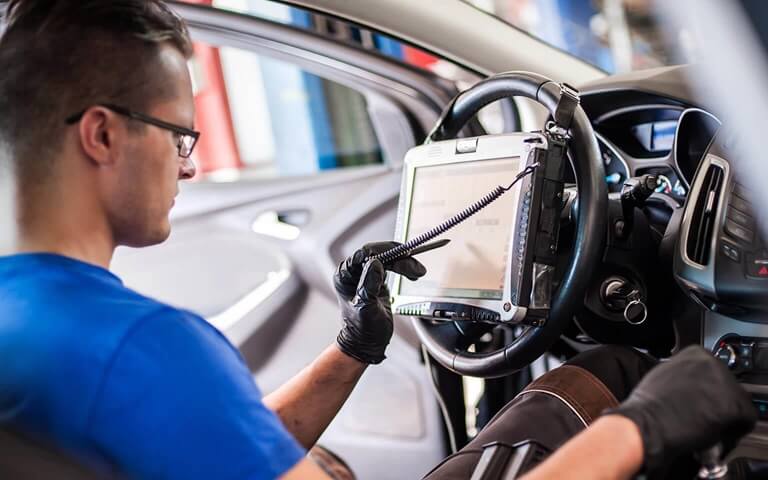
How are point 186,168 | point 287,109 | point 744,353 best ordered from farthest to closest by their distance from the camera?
point 287,109 < point 744,353 < point 186,168

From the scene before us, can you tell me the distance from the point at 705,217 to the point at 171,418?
871 mm

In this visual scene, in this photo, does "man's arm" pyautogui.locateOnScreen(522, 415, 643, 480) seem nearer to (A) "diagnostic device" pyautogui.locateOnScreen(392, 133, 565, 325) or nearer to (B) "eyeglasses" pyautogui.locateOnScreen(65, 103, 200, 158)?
(A) "diagnostic device" pyautogui.locateOnScreen(392, 133, 565, 325)

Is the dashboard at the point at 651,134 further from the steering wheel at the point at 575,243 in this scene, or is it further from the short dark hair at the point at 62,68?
the short dark hair at the point at 62,68

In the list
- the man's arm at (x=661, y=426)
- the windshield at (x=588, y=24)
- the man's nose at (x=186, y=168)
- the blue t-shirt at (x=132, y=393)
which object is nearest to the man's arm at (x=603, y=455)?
the man's arm at (x=661, y=426)

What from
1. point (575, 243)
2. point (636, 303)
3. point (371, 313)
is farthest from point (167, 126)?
point (636, 303)

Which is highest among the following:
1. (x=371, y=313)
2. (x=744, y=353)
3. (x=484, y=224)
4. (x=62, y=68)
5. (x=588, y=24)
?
(x=588, y=24)

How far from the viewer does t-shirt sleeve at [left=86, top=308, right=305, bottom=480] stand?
0.79m

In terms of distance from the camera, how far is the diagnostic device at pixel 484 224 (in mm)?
1226

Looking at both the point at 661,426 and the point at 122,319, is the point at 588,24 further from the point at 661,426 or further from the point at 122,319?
the point at 122,319

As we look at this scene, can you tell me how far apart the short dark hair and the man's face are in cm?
3

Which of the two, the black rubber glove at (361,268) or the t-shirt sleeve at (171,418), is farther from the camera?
the black rubber glove at (361,268)

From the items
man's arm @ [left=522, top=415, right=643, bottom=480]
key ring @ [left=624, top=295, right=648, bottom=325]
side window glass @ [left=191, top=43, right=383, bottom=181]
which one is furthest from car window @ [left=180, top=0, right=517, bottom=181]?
man's arm @ [left=522, top=415, right=643, bottom=480]

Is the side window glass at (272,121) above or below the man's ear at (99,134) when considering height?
above

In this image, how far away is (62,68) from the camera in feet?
3.06
